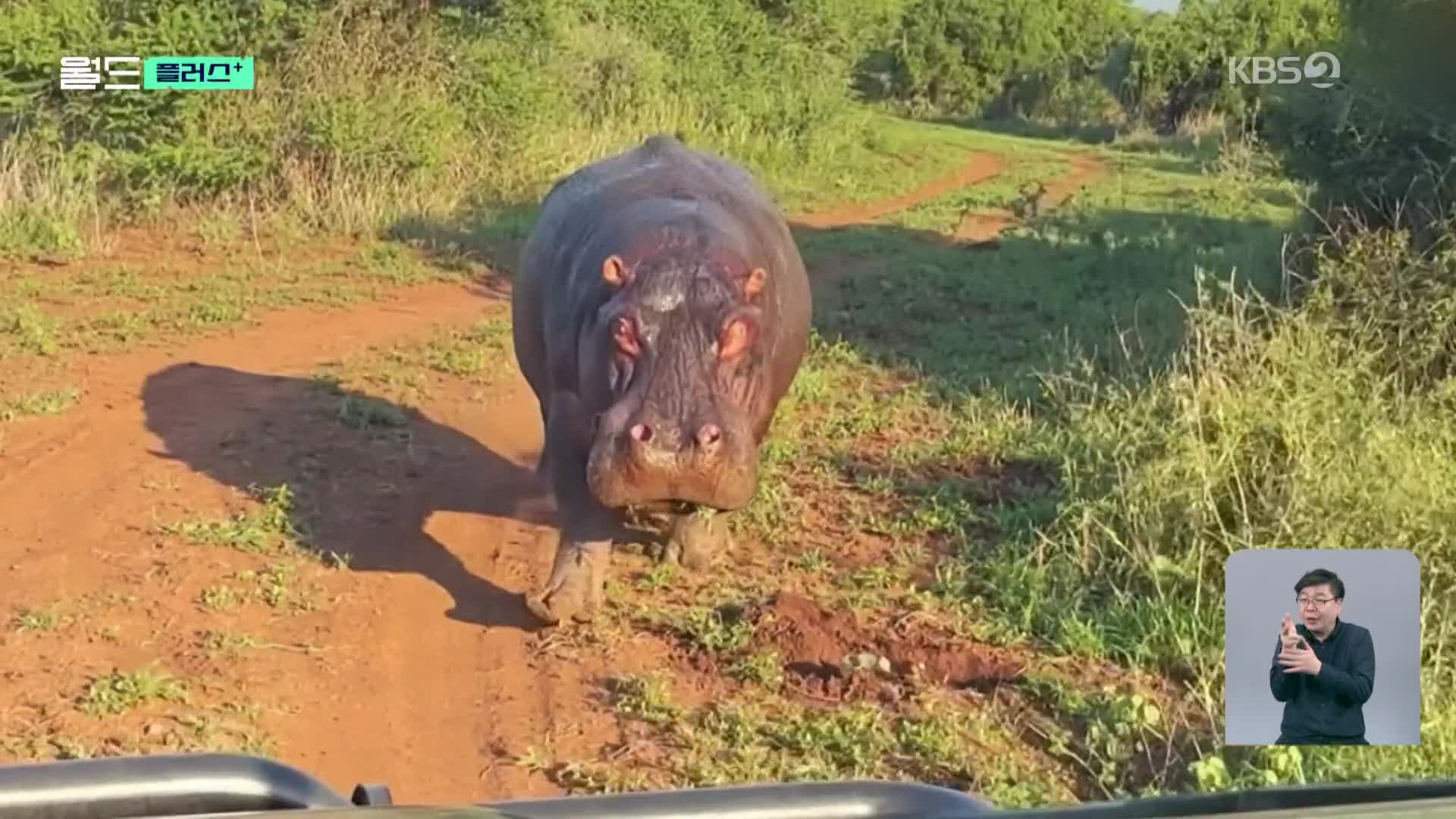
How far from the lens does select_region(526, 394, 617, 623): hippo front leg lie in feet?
16.9

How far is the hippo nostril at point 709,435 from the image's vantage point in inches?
177

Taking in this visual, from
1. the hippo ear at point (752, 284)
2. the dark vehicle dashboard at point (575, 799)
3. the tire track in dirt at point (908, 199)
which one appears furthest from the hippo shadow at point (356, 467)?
the tire track in dirt at point (908, 199)

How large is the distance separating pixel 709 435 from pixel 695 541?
50.4 inches

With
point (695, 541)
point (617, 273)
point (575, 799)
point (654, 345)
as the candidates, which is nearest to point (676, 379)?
point (654, 345)

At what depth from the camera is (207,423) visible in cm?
715

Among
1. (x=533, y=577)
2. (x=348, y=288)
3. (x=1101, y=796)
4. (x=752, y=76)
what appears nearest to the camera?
(x=1101, y=796)

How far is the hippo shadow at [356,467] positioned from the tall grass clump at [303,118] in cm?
411

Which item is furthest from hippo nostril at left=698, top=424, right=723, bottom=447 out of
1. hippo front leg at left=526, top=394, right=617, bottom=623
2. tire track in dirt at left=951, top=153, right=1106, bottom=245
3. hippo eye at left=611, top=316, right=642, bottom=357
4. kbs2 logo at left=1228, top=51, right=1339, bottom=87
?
tire track in dirt at left=951, top=153, right=1106, bottom=245

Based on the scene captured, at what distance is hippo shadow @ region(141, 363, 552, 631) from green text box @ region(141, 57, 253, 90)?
213 inches

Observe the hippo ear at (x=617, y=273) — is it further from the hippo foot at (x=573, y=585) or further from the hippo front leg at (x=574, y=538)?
the hippo foot at (x=573, y=585)

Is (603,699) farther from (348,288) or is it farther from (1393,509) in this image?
(348,288)

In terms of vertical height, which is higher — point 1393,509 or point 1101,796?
point 1393,509

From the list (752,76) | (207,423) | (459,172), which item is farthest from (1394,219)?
(752,76)

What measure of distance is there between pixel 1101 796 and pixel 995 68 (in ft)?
113
